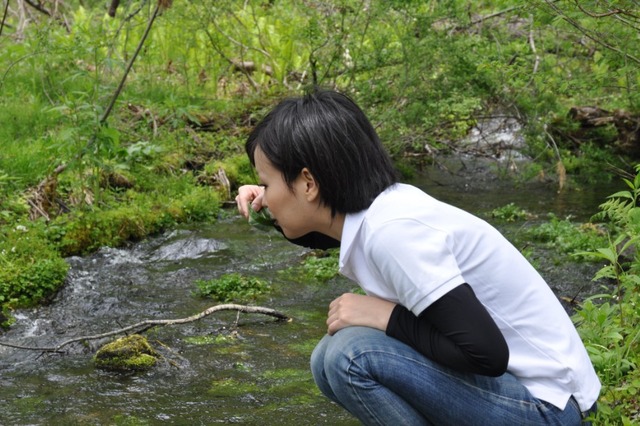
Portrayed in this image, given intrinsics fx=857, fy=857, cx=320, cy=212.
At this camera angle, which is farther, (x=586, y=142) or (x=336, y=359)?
(x=586, y=142)

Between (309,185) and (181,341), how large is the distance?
2538mm

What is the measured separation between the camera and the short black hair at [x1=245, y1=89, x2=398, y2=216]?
247 cm

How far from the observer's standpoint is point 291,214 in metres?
2.60

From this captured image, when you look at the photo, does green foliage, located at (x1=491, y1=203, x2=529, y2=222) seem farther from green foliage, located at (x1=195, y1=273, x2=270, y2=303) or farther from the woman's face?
the woman's face

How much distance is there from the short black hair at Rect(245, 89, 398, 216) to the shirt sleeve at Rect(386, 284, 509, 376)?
1.35 feet

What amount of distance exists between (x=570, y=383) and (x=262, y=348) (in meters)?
2.55

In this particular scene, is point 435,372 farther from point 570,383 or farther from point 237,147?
point 237,147

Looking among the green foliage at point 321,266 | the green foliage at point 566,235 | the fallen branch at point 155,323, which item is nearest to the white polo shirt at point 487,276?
the fallen branch at point 155,323

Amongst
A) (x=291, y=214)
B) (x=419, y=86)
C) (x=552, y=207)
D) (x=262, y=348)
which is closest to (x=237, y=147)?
(x=419, y=86)

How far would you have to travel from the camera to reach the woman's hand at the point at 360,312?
2.49m

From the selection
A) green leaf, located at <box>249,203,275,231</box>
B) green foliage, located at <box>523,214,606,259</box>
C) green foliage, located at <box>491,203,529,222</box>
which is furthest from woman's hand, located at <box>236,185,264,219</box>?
green foliage, located at <box>491,203,529,222</box>

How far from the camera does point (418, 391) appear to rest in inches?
96.1

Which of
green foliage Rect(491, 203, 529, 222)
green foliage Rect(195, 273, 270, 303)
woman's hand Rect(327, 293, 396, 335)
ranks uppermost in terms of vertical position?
woman's hand Rect(327, 293, 396, 335)

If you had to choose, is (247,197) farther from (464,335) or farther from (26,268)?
(26,268)
